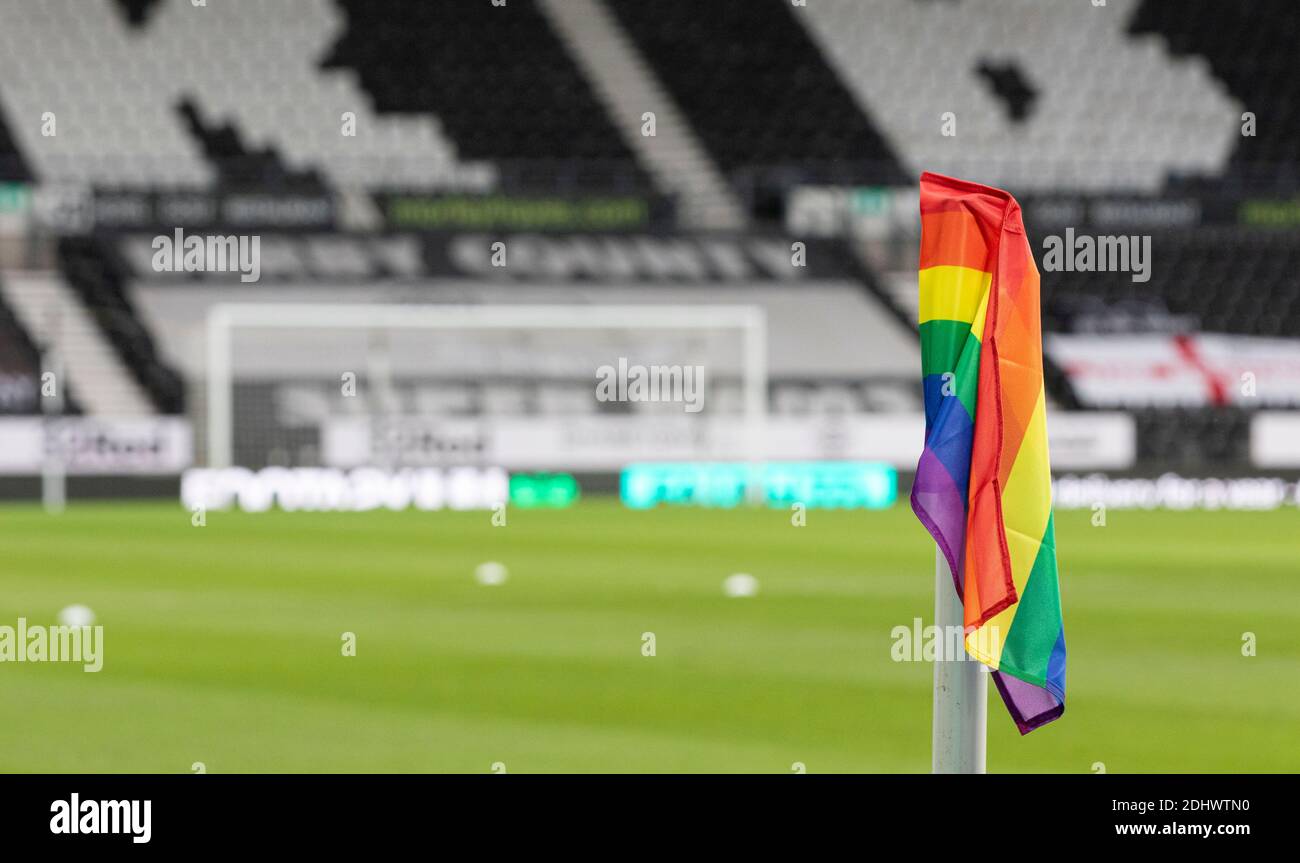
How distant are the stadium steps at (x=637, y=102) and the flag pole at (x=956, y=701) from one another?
2547 cm

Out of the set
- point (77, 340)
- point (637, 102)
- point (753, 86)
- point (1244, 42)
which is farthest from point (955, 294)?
point (1244, 42)

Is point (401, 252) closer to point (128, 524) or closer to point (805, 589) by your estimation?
point (128, 524)

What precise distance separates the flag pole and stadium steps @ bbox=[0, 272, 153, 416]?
929 inches

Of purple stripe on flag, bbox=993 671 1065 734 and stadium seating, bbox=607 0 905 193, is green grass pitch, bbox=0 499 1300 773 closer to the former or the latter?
purple stripe on flag, bbox=993 671 1065 734

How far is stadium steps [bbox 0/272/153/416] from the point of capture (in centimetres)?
2620

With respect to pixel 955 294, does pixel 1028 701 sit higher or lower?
lower

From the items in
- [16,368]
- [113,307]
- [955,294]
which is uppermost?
[113,307]

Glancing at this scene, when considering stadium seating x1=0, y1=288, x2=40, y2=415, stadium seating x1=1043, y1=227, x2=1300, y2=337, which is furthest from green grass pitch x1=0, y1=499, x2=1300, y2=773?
stadium seating x1=1043, y1=227, x2=1300, y2=337

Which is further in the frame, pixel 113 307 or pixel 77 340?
pixel 113 307

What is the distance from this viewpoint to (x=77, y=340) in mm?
26547

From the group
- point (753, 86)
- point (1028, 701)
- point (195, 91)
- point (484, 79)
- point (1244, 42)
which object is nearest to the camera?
point (1028, 701)

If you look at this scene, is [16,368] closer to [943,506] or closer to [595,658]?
[595,658]

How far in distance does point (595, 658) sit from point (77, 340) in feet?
61.5
